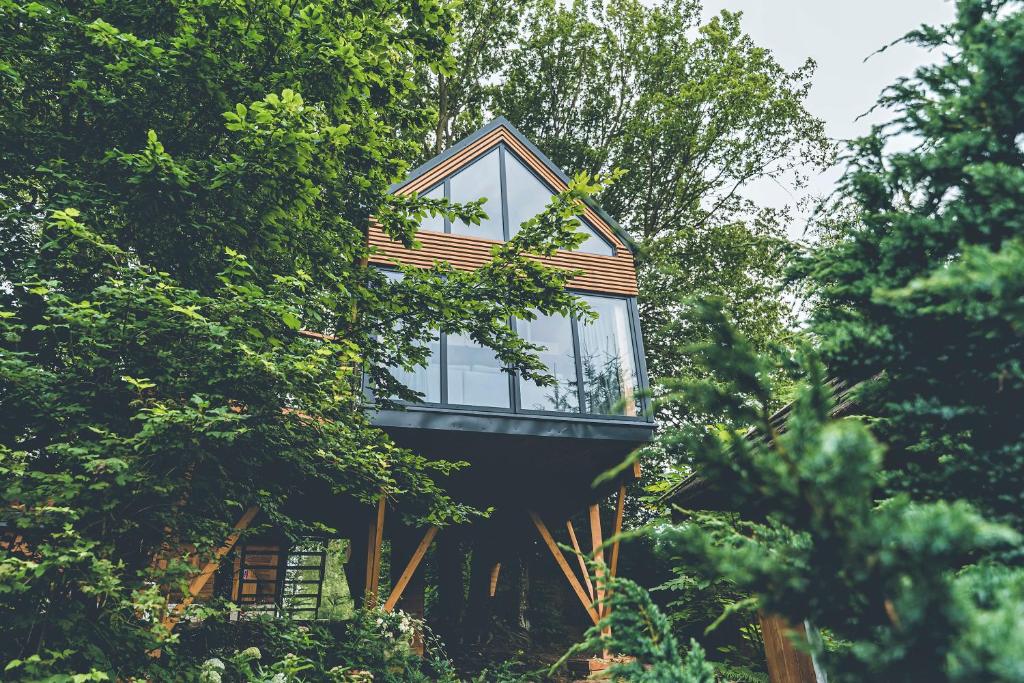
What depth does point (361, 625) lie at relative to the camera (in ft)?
24.1

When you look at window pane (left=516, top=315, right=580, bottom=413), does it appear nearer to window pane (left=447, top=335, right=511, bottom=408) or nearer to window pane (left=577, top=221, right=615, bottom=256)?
window pane (left=447, top=335, right=511, bottom=408)

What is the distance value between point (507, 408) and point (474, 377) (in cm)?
69

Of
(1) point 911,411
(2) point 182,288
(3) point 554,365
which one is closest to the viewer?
(1) point 911,411

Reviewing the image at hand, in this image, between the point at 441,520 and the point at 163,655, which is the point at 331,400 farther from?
the point at 163,655

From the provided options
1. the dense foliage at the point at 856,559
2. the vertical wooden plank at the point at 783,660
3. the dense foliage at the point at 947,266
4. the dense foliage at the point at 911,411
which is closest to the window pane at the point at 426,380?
the vertical wooden plank at the point at 783,660

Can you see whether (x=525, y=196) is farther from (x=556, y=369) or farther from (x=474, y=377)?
(x=474, y=377)

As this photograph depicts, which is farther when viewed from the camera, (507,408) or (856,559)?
(507,408)

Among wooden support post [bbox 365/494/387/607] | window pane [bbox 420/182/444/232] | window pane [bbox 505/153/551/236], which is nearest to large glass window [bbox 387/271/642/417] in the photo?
window pane [bbox 420/182/444/232]

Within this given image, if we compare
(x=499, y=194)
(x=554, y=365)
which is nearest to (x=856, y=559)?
(x=554, y=365)

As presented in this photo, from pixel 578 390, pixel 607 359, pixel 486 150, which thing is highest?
pixel 486 150

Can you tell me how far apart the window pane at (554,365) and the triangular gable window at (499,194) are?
6.03 feet

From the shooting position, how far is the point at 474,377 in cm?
934

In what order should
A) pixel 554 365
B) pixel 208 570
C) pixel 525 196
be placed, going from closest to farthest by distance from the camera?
pixel 208 570
pixel 554 365
pixel 525 196

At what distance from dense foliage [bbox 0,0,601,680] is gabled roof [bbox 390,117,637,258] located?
5352 mm
